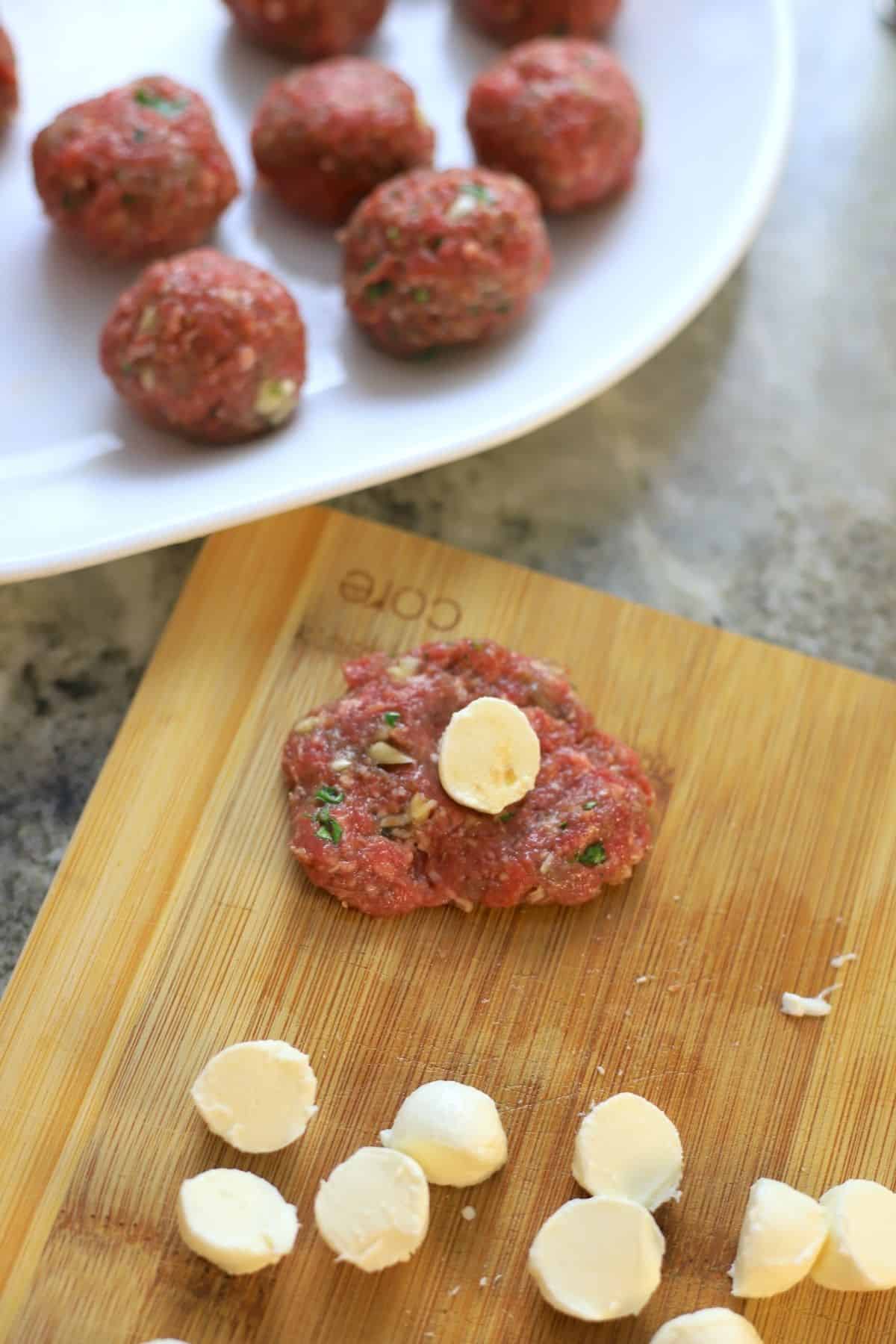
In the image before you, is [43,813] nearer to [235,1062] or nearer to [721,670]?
[235,1062]

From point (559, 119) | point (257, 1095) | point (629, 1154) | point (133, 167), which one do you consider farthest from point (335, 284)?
point (629, 1154)

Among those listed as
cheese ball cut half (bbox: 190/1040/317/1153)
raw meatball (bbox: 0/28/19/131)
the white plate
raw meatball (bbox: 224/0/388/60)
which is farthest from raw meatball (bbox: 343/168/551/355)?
cheese ball cut half (bbox: 190/1040/317/1153)

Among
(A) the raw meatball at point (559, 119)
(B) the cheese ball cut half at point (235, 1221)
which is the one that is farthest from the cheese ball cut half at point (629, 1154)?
(A) the raw meatball at point (559, 119)

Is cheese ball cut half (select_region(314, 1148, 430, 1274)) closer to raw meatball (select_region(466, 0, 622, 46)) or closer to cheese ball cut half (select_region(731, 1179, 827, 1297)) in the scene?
cheese ball cut half (select_region(731, 1179, 827, 1297))

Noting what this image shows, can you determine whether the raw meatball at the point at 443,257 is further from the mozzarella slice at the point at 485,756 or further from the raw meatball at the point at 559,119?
the mozzarella slice at the point at 485,756

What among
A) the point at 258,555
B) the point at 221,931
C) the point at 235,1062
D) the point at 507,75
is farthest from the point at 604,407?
the point at 235,1062

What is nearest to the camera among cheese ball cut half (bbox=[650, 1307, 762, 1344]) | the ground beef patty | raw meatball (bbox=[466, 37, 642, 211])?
cheese ball cut half (bbox=[650, 1307, 762, 1344])

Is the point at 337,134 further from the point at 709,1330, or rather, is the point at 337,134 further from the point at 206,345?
the point at 709,1330

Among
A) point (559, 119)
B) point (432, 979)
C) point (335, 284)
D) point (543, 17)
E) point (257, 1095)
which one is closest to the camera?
point (257, 1095)
